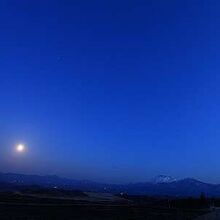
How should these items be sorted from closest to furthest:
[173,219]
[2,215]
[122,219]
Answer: [2,215] → [122,219] → [173,219]

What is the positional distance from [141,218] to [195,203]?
53.8 m

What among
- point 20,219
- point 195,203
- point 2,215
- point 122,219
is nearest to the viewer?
point 20,219

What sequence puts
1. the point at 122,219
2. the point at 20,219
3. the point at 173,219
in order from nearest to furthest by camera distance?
1. the point at 20,219
2. the point at 122,219
3. the point at 173,219

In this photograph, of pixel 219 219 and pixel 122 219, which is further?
pixel 219 219

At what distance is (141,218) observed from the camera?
2886 inches

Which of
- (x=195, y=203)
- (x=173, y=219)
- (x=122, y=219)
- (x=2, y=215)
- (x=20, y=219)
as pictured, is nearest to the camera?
(x=20, y=219)

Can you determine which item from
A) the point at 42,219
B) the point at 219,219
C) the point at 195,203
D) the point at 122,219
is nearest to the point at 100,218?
the point at 122,219

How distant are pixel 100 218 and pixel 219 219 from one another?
21.5 m

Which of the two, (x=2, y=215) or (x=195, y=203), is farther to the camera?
(x=195, y=203)

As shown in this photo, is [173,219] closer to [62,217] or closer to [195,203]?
[62,217]

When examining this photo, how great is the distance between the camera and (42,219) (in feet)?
207

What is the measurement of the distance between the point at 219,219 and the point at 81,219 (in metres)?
25.2

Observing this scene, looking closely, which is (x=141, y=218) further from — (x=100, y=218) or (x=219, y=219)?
(x=219, y=219)

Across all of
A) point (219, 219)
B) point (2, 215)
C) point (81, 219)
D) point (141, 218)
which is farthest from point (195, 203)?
point (2, 215)
